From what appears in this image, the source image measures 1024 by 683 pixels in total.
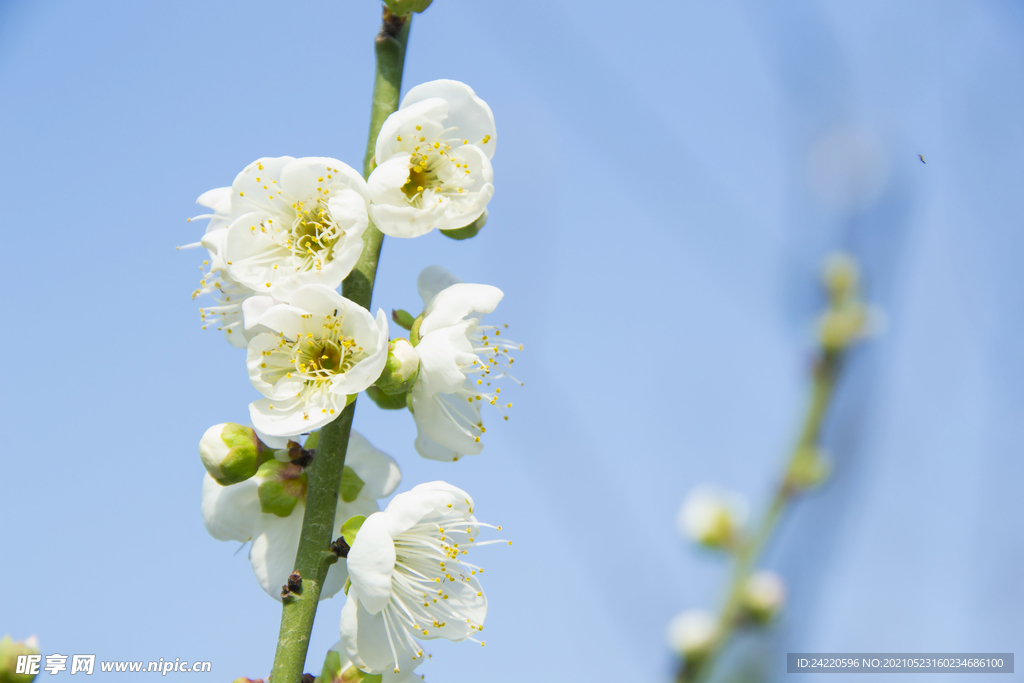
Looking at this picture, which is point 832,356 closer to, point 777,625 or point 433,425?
point 777,625

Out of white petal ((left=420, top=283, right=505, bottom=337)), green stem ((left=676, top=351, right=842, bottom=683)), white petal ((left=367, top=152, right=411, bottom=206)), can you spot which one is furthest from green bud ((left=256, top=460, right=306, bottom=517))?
green stem ((left=676, top=351, right=842, bottom=683))

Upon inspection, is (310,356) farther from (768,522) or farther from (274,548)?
(768,522)

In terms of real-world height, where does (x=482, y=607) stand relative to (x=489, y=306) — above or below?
below

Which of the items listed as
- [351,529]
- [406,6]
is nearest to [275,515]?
[351,529]

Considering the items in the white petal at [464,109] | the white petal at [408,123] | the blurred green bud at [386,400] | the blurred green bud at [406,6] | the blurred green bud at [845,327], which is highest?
the blurred green bud at [406,6]

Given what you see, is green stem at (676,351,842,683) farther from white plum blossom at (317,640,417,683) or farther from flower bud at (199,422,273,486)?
flower bud at (199,422,273,486)

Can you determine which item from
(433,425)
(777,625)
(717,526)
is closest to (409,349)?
(433,425)

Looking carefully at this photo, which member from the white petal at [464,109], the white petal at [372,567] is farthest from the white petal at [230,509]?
the white petal at [464,109]

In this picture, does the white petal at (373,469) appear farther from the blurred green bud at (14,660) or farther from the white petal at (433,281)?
the blurred green bud at (14,660)
